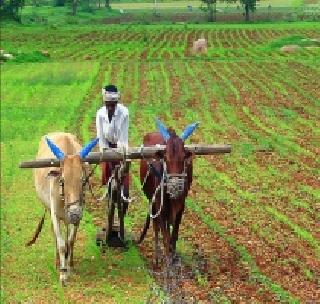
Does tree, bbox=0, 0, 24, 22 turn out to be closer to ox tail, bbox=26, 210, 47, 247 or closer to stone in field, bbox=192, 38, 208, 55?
stone in field, bbox=192, 38, 208, 55

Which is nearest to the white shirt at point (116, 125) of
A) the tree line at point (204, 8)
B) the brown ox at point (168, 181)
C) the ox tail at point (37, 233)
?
the brown ox at point (168, 181)

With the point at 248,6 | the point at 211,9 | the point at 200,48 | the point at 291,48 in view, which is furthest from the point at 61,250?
the point at 211,9

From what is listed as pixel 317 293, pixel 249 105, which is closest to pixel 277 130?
pixel 249 105

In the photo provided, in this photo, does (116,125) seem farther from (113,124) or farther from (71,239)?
(71,239)

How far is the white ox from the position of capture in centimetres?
952

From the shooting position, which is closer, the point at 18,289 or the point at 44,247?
the point at 18,289

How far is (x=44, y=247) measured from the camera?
1191cm

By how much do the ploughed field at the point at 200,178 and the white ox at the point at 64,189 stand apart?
17.7 inches

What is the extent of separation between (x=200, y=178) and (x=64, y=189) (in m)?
6.25

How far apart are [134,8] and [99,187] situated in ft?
220

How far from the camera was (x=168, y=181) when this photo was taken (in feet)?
31.1

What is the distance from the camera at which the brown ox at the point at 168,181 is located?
9531 millimetres

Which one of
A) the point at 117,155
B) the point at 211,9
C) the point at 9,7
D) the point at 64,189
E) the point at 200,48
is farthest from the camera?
the point at 211,9

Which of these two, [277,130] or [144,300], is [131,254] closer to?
[144,300]
